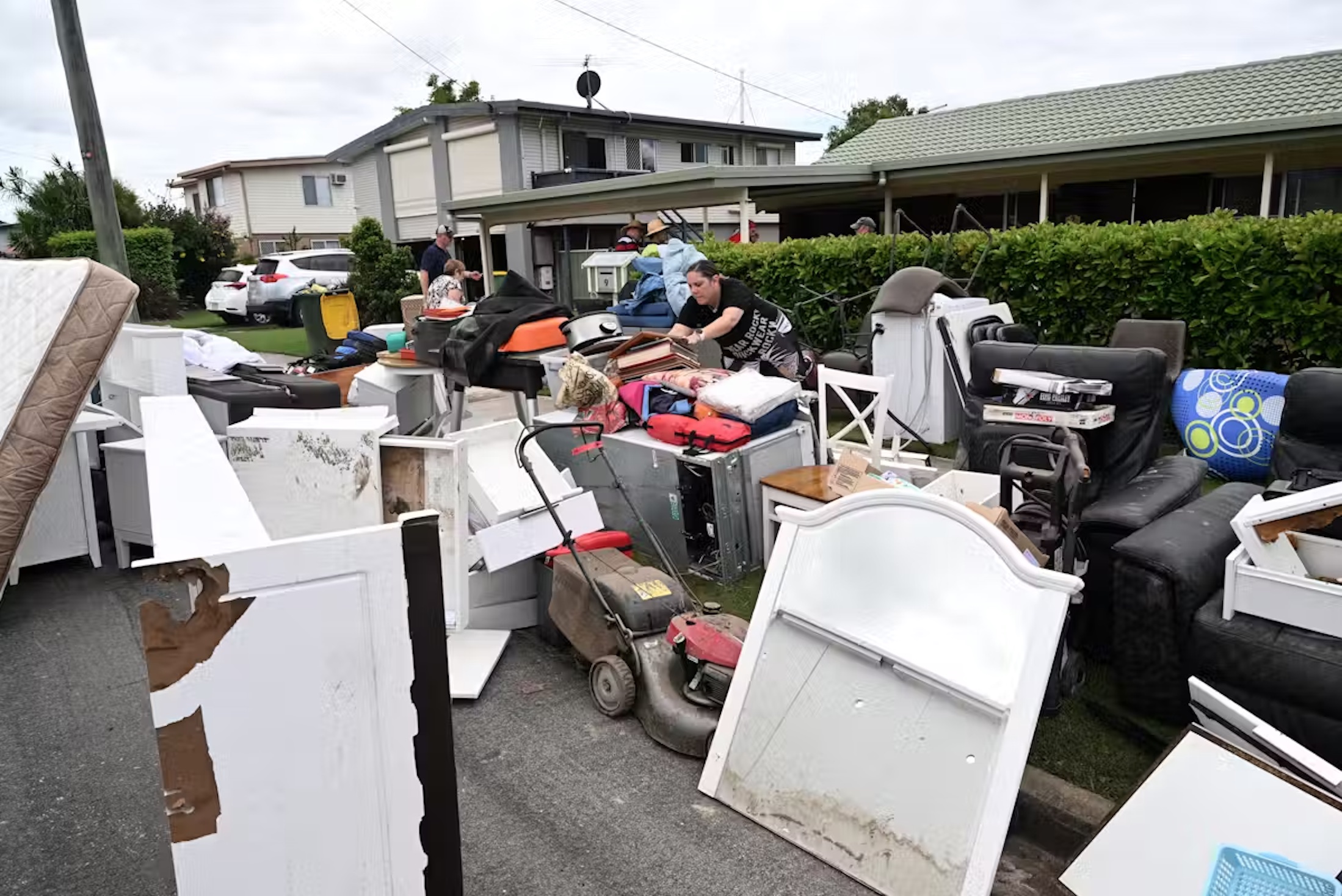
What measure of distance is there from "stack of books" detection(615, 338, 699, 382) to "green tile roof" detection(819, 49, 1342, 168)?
8243mm

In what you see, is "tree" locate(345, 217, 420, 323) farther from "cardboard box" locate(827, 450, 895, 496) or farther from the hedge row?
"cardboard box" locate(827, 450, 895, 496)

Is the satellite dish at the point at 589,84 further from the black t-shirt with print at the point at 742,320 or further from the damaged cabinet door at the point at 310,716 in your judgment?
the damaged cabinet door at the point at 310,716

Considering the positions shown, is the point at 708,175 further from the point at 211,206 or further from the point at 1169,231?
the point at 211,206

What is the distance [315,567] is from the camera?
1.65m

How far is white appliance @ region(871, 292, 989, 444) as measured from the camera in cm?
693

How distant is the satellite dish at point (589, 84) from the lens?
25984 millimetres

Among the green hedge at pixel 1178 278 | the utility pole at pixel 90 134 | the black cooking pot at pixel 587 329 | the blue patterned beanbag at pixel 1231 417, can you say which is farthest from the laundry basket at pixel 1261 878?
the utility pole at pixel 90 134

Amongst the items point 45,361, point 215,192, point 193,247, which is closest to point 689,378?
point 45,361

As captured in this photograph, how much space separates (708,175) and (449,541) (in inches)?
368

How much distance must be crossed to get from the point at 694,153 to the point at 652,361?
23577mm

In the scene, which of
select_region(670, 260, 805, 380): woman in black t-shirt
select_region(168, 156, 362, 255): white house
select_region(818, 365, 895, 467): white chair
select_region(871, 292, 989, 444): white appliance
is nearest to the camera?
select_region(818, 365, 895, 467): white chair

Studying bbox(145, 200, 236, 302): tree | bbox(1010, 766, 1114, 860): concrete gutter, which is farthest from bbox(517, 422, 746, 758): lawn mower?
bbox(145, 200, 236, 302): tree

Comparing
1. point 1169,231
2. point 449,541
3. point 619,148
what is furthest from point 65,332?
point 619,148

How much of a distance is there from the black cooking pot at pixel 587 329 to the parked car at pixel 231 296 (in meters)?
16.9
